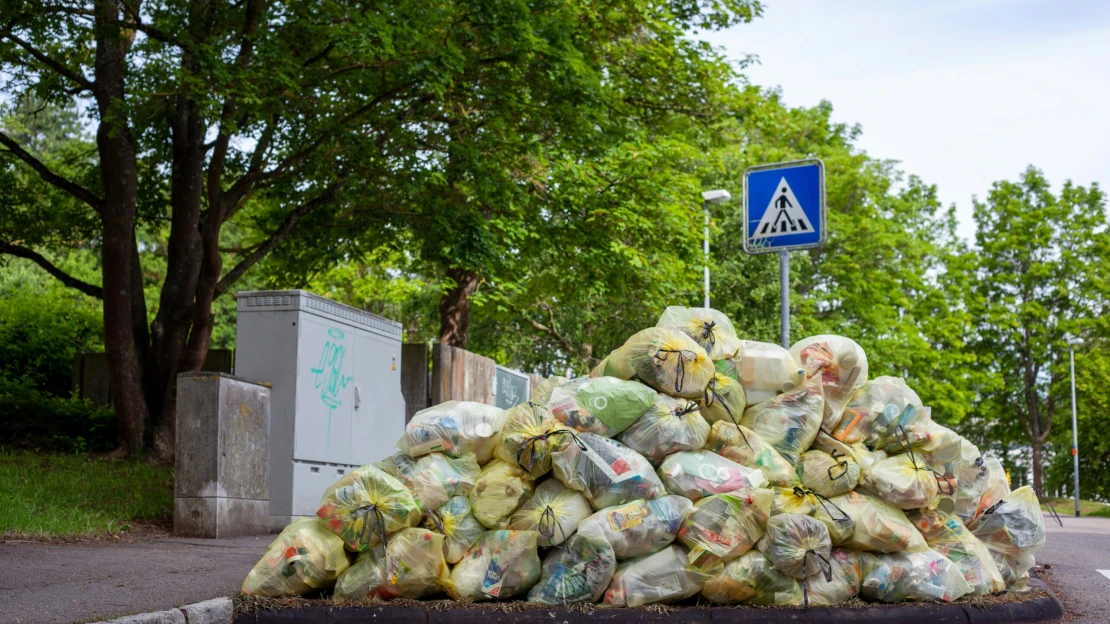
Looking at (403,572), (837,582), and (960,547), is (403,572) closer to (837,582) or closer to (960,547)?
(837,582)

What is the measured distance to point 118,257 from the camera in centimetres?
1182

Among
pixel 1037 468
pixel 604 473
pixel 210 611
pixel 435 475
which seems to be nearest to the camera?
pixel 210 611

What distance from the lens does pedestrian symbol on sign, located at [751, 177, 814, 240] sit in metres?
8.61

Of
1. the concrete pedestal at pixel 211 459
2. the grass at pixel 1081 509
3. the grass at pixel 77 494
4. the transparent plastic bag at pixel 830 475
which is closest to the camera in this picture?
the transparent plastic bag at pixel 830 475

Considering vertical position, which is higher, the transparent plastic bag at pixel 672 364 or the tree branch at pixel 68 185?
the tree branch at pixel 68 185

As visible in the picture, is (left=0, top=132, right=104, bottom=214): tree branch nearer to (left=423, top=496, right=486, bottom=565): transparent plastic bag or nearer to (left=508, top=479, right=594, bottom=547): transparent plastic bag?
(left=423, top=496, right=486, bottom=565): transparent plastic bag

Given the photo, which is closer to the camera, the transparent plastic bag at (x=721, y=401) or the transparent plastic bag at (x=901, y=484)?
the transparent plastic bag at (x=901, y=484)

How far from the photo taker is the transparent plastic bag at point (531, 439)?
18.6 feet

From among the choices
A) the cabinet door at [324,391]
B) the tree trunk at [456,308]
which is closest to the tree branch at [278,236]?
the cabinet door at [324,391]

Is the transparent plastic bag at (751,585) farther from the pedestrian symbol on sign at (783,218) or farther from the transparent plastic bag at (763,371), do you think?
the pedestrian symbol on sign at (783,218)

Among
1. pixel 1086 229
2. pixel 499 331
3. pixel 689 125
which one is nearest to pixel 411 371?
pixel 689 125

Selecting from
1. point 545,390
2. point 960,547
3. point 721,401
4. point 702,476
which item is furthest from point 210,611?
point 960,547

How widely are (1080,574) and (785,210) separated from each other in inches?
170

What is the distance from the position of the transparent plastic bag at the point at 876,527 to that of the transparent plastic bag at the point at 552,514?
56.6 inches
